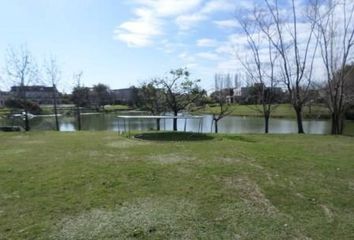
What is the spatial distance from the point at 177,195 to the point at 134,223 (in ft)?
3.92

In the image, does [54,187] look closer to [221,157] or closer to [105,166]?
[105,166]

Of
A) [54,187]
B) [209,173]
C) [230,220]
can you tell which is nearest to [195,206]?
[230,220]

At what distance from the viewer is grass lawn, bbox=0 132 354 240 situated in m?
3.99

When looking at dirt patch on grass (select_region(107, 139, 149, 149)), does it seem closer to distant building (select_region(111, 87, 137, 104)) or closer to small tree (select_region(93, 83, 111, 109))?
small tree (select_region(93, 83, 111, 109))

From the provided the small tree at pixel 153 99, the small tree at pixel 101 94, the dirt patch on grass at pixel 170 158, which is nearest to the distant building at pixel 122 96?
the small tree at pixel 101 94

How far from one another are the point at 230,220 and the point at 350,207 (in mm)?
1721

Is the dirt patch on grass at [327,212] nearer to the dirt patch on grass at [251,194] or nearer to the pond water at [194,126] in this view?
the dirt patch on grass at [251,194]

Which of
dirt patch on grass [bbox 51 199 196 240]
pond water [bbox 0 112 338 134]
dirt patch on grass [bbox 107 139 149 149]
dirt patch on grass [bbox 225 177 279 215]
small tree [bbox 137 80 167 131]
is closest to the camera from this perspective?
dirt patch on grass [bbox 51 199 196 240]

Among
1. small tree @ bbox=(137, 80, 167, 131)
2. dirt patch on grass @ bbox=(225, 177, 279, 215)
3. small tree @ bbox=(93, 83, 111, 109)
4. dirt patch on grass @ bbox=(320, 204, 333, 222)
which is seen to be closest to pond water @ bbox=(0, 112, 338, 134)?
small tree @ bbox=(137, 80, 167, 131)

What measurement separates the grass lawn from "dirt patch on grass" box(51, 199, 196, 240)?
1 centimetres

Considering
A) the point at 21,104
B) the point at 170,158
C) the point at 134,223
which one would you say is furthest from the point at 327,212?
the point at 21,104

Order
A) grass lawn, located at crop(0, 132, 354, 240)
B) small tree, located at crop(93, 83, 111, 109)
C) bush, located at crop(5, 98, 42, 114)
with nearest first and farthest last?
grass lawn, located at crop(0, 132, 354, 240)
bush, located at crop(5, 98, 42, 114)
small tree, located at crop(93, 83, 111, 109)

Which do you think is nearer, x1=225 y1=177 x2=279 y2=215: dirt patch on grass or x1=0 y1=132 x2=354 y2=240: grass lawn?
x1=0 y1=132 x2=354 y2=240: grass lawn

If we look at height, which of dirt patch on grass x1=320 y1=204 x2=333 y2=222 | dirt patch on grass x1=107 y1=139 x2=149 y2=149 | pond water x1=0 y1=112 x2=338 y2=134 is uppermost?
dirt patch on grass x1=107 y1=139 x2=149 y2=149
